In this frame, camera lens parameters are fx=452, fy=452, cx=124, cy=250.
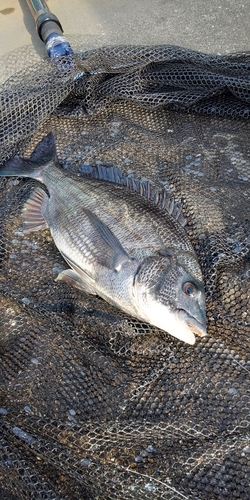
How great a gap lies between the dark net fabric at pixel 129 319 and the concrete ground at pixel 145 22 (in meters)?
1.66

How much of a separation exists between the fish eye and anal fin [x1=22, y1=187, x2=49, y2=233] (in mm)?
1209

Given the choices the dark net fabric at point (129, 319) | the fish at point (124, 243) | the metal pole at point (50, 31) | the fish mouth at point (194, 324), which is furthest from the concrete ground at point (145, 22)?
the fish mouth at point (194, 324)

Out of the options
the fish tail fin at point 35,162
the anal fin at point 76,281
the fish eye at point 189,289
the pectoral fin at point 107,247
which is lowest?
the fish eye at point 189,289

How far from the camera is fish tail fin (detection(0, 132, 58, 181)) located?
136 inches

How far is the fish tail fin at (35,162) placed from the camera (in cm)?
346

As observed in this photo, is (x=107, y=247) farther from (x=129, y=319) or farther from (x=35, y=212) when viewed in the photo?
(x=35, y=212)

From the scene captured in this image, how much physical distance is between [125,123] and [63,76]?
0.63 metres

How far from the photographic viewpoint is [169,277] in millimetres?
2621

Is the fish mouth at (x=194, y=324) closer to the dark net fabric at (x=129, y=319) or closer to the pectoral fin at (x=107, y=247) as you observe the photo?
the dark net fabric at (x=129, y=319)

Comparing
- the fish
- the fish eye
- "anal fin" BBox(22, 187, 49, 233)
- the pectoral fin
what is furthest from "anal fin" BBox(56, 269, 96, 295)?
the fish eye

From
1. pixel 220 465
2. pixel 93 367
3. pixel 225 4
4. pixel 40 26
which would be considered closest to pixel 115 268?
pixel 93 367

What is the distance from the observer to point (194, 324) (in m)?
2.47

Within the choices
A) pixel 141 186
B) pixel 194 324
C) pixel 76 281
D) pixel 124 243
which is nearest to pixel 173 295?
pixel 194 324

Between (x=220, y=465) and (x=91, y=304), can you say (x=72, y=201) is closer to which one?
(x=91, y=304)
